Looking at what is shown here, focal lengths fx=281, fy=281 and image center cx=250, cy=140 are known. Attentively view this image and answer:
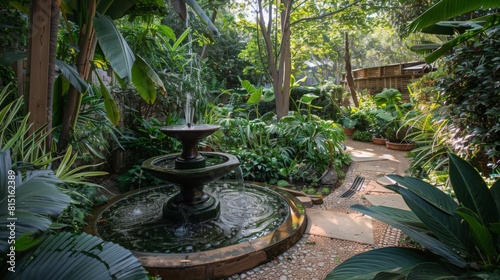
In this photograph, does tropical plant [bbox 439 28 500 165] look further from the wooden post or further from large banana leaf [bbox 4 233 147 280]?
the wooden post

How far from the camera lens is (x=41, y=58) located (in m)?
2.41

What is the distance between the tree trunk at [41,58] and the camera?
7.79 feet

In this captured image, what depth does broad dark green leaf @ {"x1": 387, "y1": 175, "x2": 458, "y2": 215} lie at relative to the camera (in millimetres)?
1838

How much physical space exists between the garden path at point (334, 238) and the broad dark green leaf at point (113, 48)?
A: 1.96 metres

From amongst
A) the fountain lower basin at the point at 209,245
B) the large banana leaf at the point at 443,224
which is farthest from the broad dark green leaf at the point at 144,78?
the large banana leaf at the point at 443,224

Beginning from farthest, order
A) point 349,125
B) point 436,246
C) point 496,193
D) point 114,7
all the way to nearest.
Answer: point 349,125, point 114,7, point 496,193, point 436,246

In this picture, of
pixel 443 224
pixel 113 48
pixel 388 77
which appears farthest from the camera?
pixel 388 77

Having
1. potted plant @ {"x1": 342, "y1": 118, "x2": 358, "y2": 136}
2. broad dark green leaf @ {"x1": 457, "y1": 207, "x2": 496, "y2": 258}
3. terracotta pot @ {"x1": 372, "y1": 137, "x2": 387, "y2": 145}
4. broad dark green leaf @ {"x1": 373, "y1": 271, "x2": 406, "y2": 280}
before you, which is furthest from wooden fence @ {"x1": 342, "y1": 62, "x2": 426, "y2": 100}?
broad dark green leaf @ {"x1": 373, "y1": 271, "x2": 406, "y2": 280}

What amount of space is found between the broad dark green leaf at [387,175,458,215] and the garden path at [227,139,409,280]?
932 millimetres

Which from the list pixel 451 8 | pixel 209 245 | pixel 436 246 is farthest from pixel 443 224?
pixel 451 8

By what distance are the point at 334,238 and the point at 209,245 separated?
124cm

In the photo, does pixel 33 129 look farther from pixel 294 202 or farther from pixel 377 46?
pixel 377 46

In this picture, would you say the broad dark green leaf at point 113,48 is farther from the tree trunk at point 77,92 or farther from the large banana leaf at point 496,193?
the large banana leaf at point 496,193

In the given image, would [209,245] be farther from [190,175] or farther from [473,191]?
[473,191]
